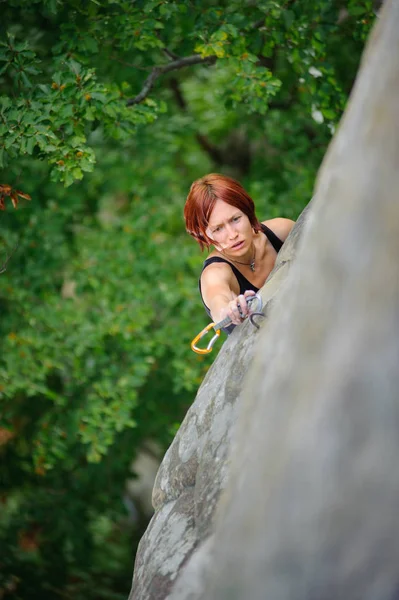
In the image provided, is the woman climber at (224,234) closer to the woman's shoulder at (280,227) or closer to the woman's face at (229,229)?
the woman's face at (229,229)

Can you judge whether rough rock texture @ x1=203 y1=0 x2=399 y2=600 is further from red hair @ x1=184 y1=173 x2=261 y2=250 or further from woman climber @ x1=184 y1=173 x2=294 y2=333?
red hair @ x1=184 y1=173 x2=261 y2=250

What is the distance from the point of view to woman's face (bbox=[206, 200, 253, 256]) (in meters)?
3.62

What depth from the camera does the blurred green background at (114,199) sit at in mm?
4699

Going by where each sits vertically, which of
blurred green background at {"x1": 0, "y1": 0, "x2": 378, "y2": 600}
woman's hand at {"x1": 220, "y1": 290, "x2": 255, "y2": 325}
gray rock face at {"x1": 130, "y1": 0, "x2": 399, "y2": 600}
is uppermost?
gray rock face at {"x1": 130, "y1": 0, "x2": 399, "y2": 600}

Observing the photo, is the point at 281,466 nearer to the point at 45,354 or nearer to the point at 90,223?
the point at 45,354

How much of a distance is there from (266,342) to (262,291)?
2.97 ft

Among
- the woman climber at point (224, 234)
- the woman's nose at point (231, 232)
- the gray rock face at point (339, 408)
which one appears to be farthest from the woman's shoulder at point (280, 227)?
the gray rock face at point (339, 408)

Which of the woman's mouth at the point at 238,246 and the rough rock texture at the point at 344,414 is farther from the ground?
the rough rock texture at the point at 344,414

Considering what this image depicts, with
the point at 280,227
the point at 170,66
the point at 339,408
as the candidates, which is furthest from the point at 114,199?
the point at 339,408

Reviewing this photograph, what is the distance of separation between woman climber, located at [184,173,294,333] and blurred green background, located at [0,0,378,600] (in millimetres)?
943

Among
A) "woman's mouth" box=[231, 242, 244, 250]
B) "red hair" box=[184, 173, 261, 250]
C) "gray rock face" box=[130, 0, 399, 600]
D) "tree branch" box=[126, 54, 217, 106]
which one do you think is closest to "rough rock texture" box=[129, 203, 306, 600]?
"woman's mouth" box=[231, 242, 244, 250]

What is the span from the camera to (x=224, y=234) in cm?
367

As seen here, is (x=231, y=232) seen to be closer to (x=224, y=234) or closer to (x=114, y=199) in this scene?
(x=224, y=234)

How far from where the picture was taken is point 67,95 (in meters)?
4.30
